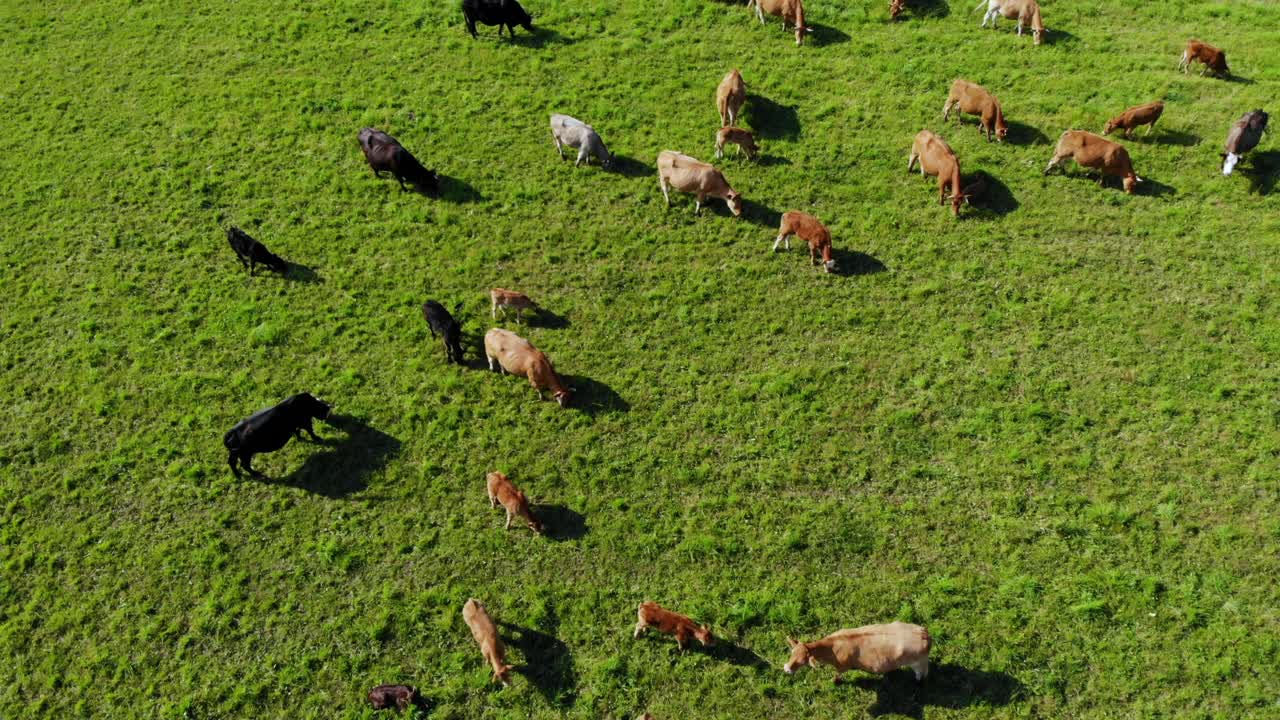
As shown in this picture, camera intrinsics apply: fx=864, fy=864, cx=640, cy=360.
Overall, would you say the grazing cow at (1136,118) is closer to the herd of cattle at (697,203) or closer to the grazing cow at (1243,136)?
the herd of cattle at (697,203)

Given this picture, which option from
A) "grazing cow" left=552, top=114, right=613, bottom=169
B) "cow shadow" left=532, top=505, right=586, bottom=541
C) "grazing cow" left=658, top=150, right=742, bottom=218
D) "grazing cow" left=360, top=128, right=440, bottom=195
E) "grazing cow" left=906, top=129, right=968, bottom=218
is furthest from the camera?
"grazing cow" left=552, top=114, right=613, bottom=169

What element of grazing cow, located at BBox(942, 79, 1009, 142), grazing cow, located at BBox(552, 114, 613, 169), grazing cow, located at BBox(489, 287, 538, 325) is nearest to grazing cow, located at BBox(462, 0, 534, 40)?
grazing cow, located at BBox(552, 114, 613, 169)

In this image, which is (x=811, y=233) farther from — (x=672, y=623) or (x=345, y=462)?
(x=345, y=462)

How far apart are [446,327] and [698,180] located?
5910mm

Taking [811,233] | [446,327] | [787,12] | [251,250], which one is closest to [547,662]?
[446,327]

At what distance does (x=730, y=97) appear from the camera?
62.6 ft

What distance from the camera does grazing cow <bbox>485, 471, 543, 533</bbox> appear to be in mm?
13070

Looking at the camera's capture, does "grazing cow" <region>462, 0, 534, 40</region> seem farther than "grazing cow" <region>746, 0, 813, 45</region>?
Yes

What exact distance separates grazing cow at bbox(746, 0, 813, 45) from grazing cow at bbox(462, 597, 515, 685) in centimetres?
1598

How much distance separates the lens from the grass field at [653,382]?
12.2 meters

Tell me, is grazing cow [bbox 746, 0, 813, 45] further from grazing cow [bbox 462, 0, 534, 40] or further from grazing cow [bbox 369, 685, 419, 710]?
grazing cow [bbox 369, 685, 419, 710]

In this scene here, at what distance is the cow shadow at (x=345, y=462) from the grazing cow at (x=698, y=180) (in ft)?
25.1

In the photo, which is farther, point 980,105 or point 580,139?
point 580,139

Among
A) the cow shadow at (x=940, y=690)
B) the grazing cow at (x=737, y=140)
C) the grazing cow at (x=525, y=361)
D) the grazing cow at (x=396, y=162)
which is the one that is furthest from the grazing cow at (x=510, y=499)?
the grazing cow at (x=737, y=140)
